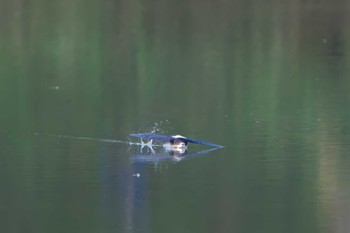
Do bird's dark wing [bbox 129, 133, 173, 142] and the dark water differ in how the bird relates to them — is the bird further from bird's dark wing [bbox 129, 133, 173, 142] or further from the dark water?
the dark water

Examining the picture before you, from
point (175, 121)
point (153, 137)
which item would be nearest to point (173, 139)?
point (153, 137)

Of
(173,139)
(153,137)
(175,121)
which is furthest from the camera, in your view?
(175,121)

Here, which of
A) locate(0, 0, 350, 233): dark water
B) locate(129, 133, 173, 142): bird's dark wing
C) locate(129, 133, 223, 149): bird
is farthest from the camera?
locate(129, 133, 173, 142): bird's dark wing

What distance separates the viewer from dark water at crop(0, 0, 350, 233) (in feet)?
32.9

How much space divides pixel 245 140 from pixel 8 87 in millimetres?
5587

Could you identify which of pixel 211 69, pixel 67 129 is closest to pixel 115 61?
pixel 211 69

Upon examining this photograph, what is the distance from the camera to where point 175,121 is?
14.2m

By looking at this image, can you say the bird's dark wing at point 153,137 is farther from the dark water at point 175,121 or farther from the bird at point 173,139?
the dark water at point 175,121

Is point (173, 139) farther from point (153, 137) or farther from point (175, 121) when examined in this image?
point (175, 121)

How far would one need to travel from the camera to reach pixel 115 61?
20.9 m

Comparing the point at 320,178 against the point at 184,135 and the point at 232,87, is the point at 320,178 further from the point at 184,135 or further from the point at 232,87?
the point at 232,87

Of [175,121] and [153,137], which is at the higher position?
[175,121]

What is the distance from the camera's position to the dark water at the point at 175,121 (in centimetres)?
1003

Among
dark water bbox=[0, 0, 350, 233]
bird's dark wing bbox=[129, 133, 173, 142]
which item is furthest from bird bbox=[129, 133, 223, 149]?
dark water bbox=[0, 0, 350, 233]
